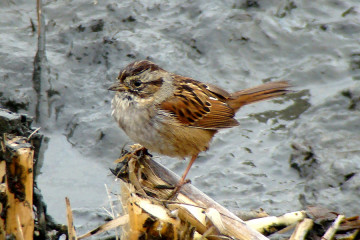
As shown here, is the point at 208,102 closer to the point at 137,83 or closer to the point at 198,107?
the point at 198,107

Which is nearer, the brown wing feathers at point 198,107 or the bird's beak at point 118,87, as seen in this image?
the bird's beak at point 118,87

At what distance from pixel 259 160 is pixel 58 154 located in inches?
81.3

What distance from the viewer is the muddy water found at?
593 centimetres

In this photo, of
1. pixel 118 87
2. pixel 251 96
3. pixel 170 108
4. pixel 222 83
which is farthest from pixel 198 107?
pixel 222 83

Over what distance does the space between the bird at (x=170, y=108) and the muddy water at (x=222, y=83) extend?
0.78 m

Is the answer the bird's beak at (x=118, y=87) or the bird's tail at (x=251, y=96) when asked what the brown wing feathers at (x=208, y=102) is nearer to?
the bird's tail at (x=251, y=96)

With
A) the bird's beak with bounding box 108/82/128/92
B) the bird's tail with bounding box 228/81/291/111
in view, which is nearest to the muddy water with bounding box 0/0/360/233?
the bird's tail with bounding box 228/81/291/111

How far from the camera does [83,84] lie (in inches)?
268

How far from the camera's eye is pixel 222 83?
23.0 ft

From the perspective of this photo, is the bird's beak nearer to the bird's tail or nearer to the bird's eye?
the bird's eye

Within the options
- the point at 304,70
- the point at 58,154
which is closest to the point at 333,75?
the point at 304,70

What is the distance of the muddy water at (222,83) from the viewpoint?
5926mm

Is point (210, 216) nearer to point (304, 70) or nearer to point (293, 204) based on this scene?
point (293, 204)

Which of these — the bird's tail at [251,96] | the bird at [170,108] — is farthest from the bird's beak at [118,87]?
the bird's tail at [251,96]
